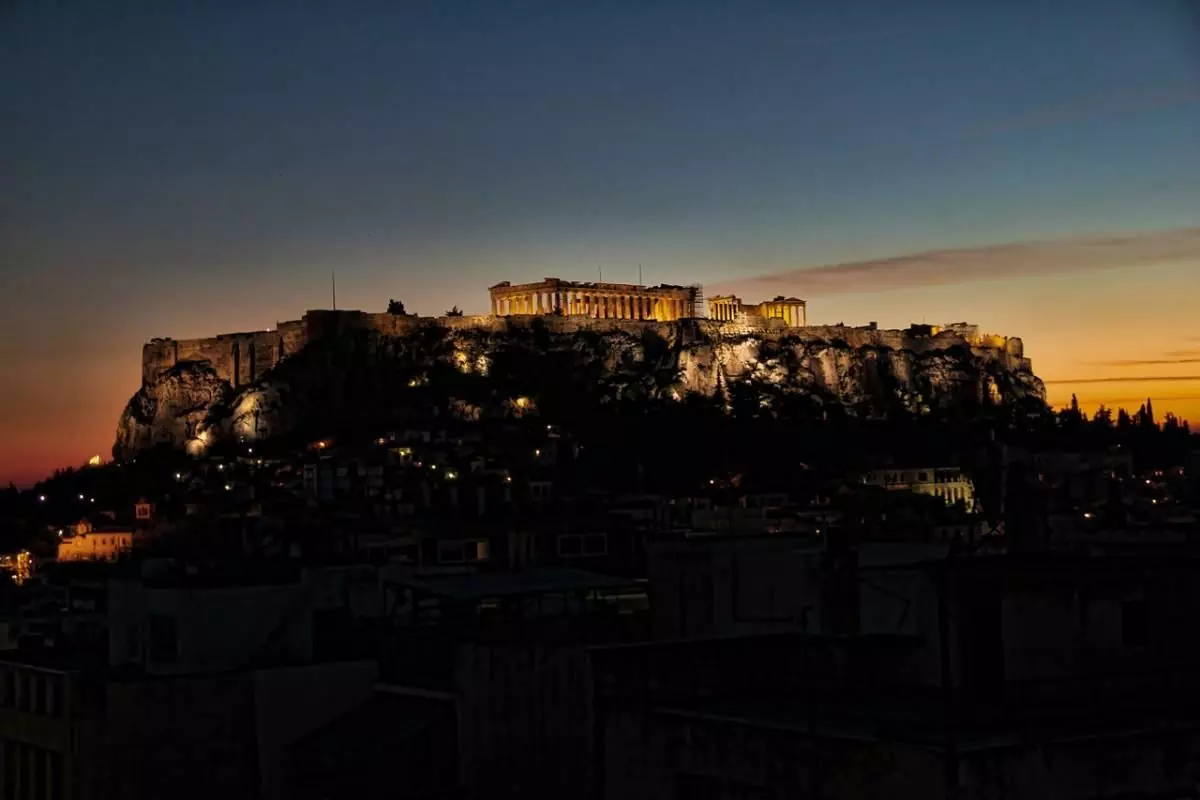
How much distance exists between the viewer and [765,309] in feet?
550

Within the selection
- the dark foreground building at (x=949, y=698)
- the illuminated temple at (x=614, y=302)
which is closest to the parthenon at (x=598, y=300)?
the illuminated temple at (x=614, y=302)

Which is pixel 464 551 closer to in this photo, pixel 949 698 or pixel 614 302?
pixel 949 698

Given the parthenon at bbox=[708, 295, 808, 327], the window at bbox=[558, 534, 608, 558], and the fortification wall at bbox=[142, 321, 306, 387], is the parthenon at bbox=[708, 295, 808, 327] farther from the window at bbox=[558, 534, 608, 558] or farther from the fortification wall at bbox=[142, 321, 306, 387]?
the window at bbox=[558, 534, 608, 558]

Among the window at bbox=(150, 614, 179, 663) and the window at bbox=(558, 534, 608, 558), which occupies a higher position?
the window at bbox=(558, 534, 608, 558)

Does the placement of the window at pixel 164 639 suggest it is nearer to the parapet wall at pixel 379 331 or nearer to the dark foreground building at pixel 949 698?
the dark foreground building at pixel 949 698

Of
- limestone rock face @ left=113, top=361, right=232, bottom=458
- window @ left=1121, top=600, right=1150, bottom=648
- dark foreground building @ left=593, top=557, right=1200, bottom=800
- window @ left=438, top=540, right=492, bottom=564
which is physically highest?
limestone rock face @ left=113, top=361, right=232, bottom=458

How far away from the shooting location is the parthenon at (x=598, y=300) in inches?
5984

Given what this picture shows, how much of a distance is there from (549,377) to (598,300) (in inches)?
710

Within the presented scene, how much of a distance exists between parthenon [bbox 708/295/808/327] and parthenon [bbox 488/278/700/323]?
1809mm

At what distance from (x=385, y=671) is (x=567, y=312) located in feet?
410

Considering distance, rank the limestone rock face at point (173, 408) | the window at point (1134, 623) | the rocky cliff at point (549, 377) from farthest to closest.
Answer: the limestone rock face at point (173, 408) < the rocky cliff at point (549, 377) < the window at point (1134, 623)

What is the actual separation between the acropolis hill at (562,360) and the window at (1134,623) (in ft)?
369

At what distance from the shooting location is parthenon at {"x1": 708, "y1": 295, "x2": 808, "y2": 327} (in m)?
157

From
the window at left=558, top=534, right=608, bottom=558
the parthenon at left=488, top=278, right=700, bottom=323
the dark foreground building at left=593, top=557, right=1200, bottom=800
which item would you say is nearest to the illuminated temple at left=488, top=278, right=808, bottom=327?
the parthenon at left=488, top=278, right=700, bottom=323
